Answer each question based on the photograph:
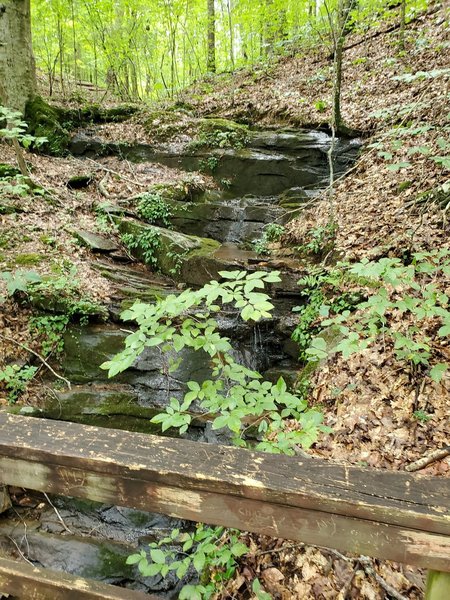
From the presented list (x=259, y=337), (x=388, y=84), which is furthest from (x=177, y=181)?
(x=388, y=84)

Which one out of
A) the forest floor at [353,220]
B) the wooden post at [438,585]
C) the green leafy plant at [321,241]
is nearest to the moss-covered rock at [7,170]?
the forest floor at [353,220]

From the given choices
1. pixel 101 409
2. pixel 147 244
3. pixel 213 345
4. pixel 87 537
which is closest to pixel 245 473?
pixel 213 345

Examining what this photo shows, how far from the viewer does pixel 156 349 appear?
227 inches

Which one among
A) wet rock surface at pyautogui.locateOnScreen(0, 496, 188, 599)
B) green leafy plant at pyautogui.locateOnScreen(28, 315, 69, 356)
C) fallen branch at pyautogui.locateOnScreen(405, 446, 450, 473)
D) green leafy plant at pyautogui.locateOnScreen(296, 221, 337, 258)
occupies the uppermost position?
green leafy plant at pyautogui.locateOnScreen(296, 221, 337, 258)

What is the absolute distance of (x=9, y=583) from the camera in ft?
5.29

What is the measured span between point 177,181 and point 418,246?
22.1ft

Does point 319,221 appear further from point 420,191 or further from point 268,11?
point 268,11

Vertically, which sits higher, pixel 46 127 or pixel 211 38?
pixel 211 38

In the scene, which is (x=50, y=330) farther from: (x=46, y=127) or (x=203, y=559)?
(x=46, y=127)

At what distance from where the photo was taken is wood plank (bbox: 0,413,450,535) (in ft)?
3.64

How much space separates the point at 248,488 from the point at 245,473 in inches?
1.8

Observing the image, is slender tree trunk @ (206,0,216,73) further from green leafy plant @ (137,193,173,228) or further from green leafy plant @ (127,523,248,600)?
green leafy plant @ (127,523,248,600)

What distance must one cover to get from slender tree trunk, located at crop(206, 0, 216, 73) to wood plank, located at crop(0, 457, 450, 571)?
1749 centimetres

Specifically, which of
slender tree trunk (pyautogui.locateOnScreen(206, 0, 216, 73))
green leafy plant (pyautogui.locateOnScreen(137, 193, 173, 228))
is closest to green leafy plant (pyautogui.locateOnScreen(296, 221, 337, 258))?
green leafy plant (pyautogui.locateOnScreen(137, 193, 173, 228))
